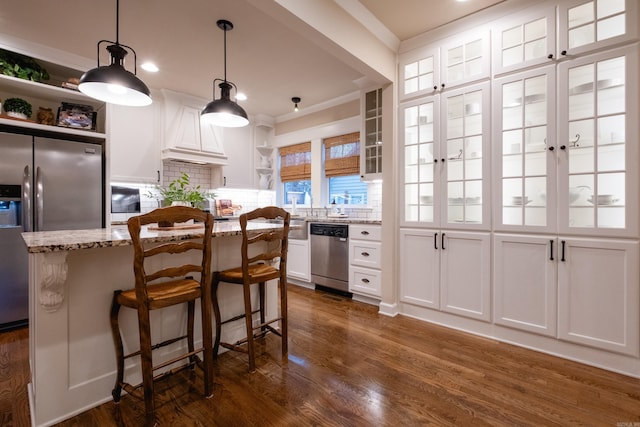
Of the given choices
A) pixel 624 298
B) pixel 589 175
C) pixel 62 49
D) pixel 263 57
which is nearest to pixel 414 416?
pixel 624 298

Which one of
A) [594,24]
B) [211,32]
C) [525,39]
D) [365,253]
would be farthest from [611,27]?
[211,32]

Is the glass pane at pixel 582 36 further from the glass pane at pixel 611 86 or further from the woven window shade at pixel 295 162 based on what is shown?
the woven window shade at pixel 295 162

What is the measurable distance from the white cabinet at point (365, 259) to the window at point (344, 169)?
0.96 metres

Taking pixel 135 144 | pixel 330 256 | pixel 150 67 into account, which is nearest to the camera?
pixel 150 67

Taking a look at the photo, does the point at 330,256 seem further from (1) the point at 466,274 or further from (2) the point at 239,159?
(2) the point at 239,159

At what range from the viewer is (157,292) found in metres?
1.63

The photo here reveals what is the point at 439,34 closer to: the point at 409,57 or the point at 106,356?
the point at 409,57

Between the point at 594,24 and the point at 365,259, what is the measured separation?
2.69m

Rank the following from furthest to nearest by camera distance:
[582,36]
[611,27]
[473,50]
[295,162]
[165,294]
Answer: [295,162] < [473,50] < [582,36] < [611,27] < [165,294]

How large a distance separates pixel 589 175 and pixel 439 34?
5.69ft

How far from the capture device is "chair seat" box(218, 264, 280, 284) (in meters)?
2.04

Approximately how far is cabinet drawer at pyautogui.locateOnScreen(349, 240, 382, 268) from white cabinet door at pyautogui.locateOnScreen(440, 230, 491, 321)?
2.45ft

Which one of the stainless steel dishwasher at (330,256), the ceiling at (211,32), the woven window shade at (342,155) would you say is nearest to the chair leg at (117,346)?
the ceiling at (211,32)

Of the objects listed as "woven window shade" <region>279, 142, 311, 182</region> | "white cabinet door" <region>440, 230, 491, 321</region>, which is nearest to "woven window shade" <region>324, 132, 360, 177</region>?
"woven window shade" <region>279, 142, 311, 182</region>
